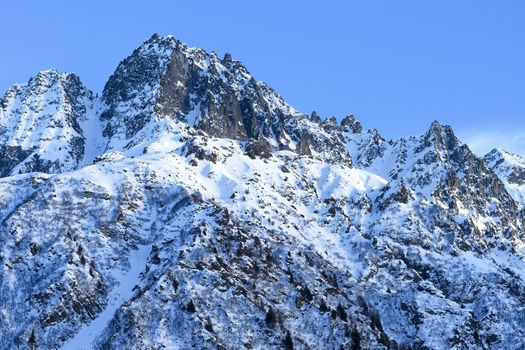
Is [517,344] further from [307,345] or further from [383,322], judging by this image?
[307,345]

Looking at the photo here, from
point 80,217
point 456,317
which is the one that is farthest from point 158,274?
point 456,317

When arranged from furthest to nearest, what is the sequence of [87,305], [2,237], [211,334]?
[2,237] < [87,305] < [211,334]

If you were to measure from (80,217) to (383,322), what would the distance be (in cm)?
6335

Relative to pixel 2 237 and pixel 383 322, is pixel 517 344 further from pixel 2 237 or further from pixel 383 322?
pixel 2 237

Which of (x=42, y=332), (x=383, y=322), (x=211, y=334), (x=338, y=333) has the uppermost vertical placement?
(x=383, y=322)

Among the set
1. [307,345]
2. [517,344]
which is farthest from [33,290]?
[517,344]

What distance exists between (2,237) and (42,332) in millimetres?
27775

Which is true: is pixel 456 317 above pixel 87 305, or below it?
above

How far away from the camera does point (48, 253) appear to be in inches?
7357

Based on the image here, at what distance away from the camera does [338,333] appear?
176 meters

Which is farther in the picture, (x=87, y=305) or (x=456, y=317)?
(x=456, y=317)

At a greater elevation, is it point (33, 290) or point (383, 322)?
point (383, 322)

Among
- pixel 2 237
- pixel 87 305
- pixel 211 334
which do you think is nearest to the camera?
pixel 211 334

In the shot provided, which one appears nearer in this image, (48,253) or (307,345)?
(307,345)
